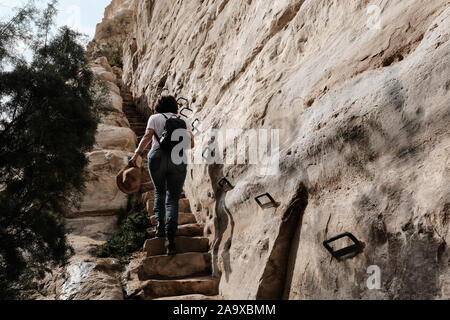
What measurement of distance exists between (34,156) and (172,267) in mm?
2110

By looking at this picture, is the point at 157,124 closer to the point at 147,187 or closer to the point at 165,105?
the point at 165,105

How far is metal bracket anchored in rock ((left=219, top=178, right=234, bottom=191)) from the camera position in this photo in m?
4.88

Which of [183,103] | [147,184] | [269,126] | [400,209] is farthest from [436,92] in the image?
[183,103]

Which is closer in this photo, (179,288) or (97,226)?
(179,288)

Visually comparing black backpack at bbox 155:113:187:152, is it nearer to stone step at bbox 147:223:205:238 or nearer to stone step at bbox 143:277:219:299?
stone step at bbox 147:223:205:238

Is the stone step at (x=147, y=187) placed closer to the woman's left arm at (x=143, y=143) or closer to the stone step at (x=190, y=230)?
the stone step at (x=190, y=230)

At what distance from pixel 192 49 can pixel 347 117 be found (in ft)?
22.8

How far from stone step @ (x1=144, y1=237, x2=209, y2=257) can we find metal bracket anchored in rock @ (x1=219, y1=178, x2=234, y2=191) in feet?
2.56

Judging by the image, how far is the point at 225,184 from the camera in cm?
507

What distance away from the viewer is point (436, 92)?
2.36 m

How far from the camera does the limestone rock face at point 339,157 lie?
7.54 ft

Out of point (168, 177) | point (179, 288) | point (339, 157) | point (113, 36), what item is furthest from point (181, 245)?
point (113, 36)

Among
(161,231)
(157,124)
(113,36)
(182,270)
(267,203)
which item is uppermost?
(113,36)

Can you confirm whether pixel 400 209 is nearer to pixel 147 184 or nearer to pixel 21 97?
pixel 21 97
